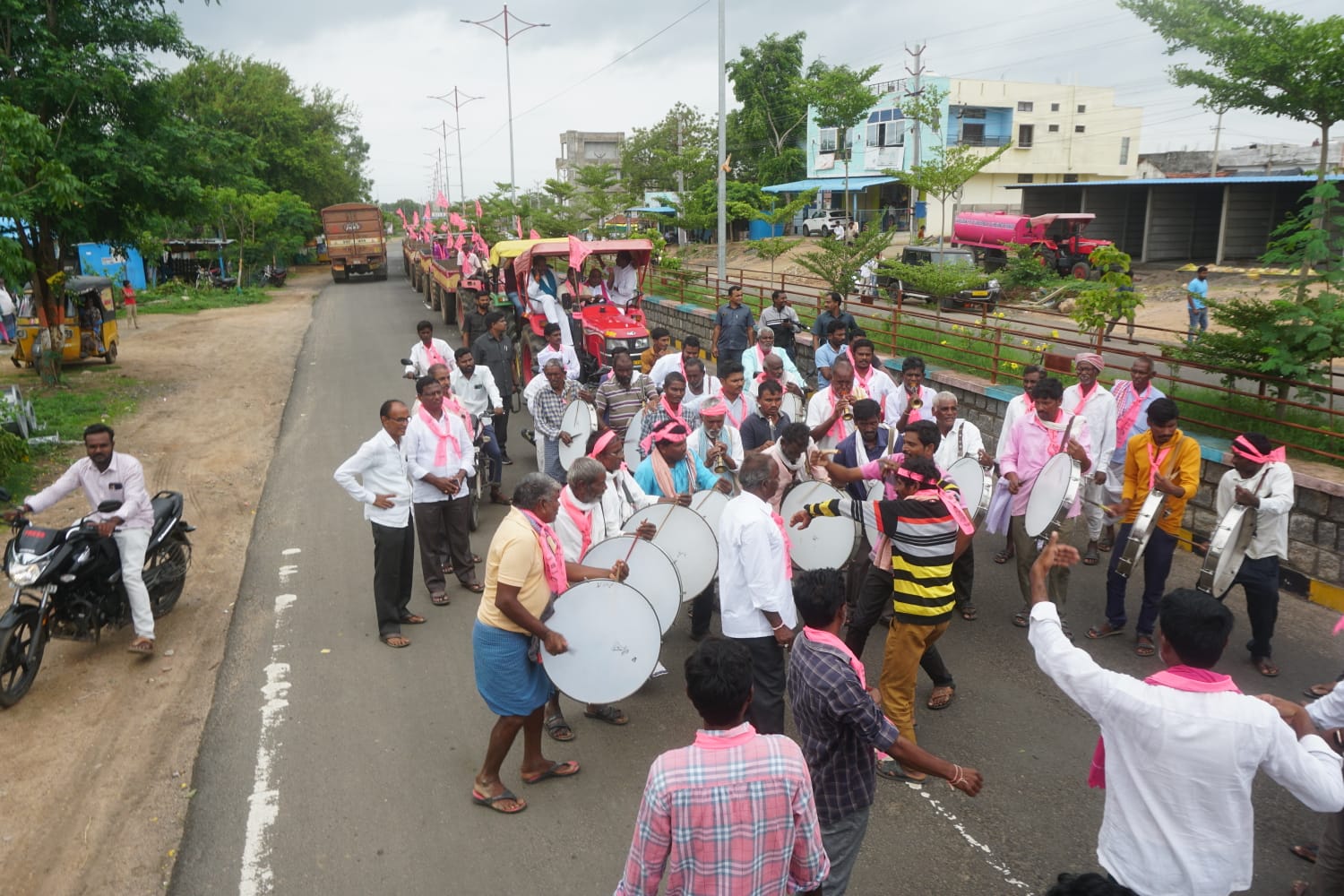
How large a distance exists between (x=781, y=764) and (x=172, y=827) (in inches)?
140

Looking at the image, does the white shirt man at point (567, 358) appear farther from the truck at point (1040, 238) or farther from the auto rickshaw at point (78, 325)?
the truck at point (1040, 238)

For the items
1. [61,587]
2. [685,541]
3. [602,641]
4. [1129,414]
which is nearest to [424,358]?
[61,587]

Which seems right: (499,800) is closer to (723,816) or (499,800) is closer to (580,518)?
(580,518)

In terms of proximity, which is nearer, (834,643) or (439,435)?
(834,643)

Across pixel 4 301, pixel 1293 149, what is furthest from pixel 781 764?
pixel 1293 149

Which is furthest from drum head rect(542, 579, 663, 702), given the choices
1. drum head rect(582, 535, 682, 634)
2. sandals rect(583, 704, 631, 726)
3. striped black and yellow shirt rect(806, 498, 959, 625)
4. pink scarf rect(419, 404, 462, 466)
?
pink scarf rect(419, 404, 462, 466)

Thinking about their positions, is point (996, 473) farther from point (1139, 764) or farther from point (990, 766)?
point (1139, 764)

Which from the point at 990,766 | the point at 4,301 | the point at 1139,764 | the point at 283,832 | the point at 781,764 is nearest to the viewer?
→ the point at 781,764

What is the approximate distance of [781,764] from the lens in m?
2.50

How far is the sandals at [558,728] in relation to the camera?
5.20 meters

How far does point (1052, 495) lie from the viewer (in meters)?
6.27

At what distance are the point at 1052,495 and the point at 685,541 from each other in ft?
8.41

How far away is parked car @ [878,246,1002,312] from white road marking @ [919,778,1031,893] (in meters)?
9.53

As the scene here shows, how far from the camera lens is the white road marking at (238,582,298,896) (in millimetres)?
4148
